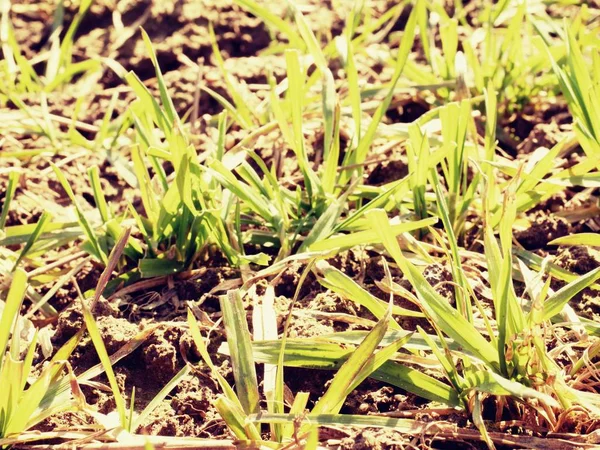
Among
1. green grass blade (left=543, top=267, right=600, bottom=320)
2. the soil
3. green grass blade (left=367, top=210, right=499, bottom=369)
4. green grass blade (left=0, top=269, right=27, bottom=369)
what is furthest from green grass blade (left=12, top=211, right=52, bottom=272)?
green grass blade (left=543, top=267, right=600, bottom=320)

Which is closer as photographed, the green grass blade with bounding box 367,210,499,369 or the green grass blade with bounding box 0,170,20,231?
the green grass blade with bounding box 367,210,499,369

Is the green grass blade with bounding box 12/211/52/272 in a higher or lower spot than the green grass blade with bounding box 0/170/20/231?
lower

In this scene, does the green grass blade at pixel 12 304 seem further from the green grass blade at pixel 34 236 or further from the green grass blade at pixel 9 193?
the green grass blade at pixel 9 193

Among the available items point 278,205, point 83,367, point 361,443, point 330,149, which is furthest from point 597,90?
point 83,367

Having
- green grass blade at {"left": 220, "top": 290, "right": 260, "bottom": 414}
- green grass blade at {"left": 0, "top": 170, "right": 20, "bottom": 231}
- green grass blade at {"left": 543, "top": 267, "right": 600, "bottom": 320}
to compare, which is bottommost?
green grass blade at {"left": 220, "top": 290, "right": 260, "bottom": 414}

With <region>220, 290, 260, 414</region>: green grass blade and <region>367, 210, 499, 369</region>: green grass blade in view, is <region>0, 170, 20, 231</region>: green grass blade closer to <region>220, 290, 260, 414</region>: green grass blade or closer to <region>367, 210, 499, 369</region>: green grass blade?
<region>220, 290, 260, 414</region>: green grass blade

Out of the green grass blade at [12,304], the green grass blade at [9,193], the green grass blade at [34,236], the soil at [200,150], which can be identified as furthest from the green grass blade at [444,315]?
the green grass blade at [9,193]

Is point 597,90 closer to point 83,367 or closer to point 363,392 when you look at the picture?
point 363,392

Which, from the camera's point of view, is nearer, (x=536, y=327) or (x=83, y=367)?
(x=536, y=327)
